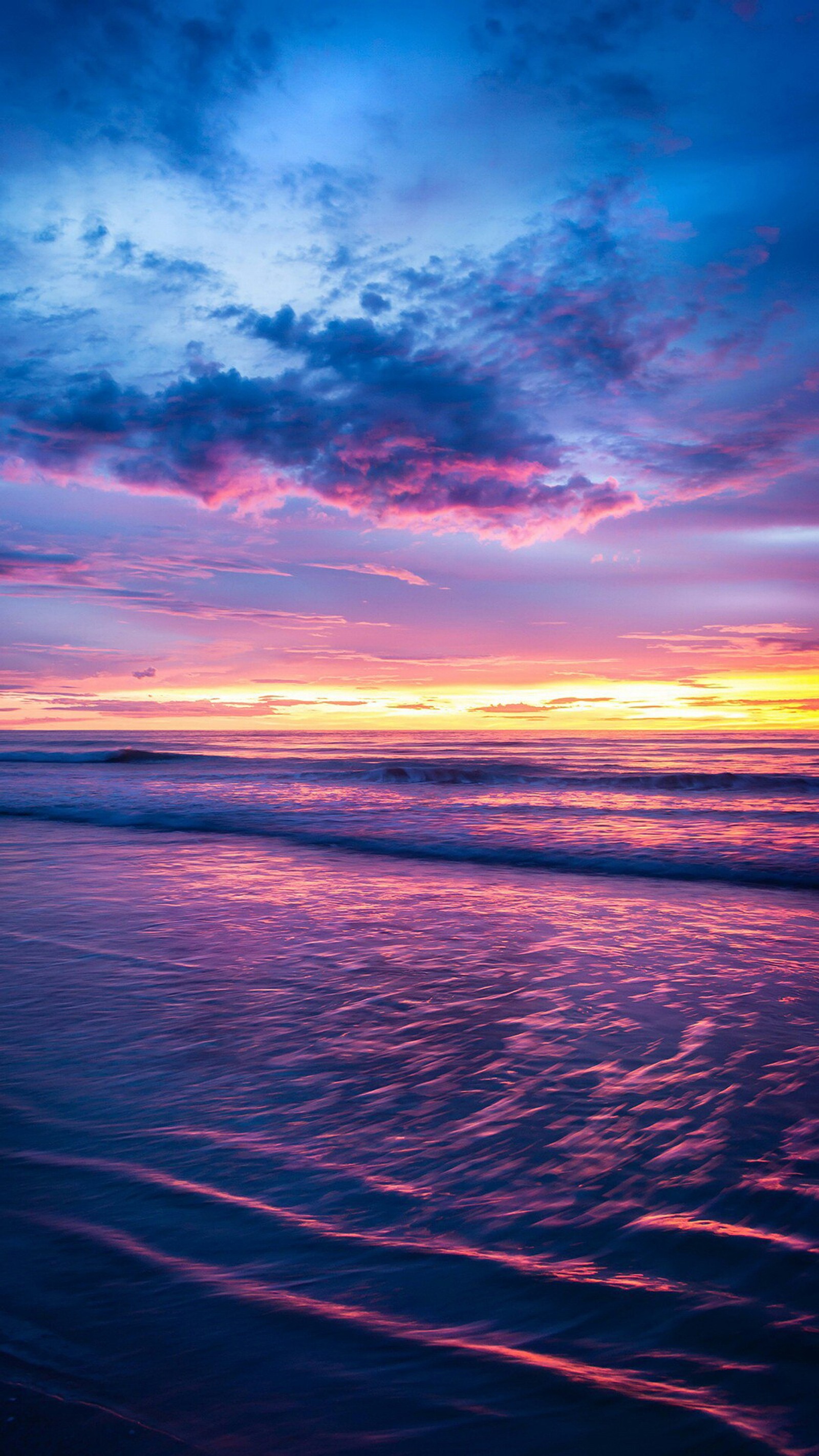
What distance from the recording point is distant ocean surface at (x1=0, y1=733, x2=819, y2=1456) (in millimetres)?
1535

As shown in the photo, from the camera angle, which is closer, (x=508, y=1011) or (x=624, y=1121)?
(x=624, y=1121)

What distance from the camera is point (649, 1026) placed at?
11.7ft

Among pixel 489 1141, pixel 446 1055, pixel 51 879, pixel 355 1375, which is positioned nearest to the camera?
pixel 355 1375

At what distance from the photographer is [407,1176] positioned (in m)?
2.32

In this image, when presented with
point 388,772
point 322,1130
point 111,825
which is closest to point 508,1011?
point 322,1130

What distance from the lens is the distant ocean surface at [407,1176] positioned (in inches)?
60.4

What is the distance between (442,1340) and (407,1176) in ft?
2.08

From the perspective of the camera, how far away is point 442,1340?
1.69m

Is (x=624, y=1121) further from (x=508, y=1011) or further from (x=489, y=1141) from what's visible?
(x=508, y=1011)

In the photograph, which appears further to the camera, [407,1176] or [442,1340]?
[407,1176]

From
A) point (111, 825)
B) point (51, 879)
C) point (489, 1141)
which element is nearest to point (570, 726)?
point (111, 825)

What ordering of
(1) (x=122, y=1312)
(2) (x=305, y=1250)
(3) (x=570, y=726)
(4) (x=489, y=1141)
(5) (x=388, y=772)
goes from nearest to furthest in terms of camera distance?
(1) (x=122, y=1312) → (2) (x=305, y=1250) → (4) (x=489, y=1141) → (5) (x=388, y=772) → (3) (x=570, y=726)

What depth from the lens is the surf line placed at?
153 centimetres

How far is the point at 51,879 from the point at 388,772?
15.2 meters
